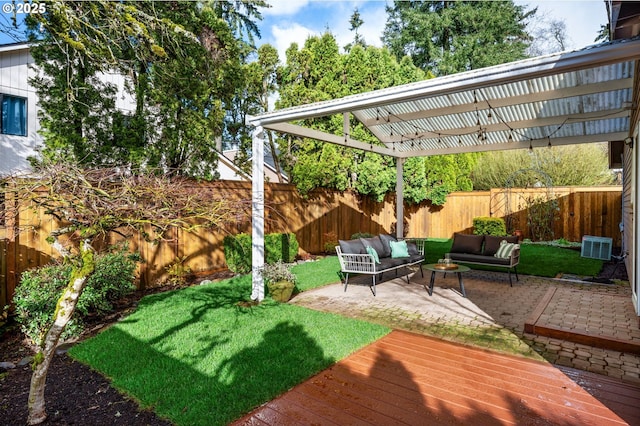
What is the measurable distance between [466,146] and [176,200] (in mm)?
7574

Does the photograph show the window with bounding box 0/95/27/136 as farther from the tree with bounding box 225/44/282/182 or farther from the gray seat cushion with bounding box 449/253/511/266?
the gray seat cushion with bounding box 449/253/511/266

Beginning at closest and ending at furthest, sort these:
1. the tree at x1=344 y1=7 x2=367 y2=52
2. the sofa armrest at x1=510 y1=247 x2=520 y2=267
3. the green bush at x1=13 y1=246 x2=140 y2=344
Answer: the green bush at x1=13 y1=246 x2=140 y2=344 < the sofa armrest at x1=510 y1=247 x2=520 y2=267 < the tree at x1=344 y1=7 x2=367 y2=52

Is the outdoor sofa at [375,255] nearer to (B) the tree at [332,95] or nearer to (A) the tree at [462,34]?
(B) the tree at [332,95]

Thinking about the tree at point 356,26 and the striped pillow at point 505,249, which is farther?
the tree at point 356,26

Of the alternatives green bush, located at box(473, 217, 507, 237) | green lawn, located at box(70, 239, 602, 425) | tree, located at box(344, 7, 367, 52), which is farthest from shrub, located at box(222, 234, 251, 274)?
tree, located at box(344, 7, 367, 52)

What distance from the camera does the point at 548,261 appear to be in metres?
9.06

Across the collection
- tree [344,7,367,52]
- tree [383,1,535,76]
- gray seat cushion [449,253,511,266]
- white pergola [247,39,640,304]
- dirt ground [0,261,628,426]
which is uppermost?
tree [344,7,367,52]

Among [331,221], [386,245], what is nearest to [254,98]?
[331,221]

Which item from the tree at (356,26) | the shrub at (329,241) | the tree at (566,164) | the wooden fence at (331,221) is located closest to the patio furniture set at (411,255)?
the wooden fence at (331,221)

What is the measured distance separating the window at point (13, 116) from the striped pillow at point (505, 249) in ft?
41.3

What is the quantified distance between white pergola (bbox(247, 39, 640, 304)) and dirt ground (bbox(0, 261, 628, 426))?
2.69 metres

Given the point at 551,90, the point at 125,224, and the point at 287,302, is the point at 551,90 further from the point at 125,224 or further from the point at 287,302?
the point at 125,224

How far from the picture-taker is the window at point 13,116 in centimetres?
948

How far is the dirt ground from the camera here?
2646 millimetres
